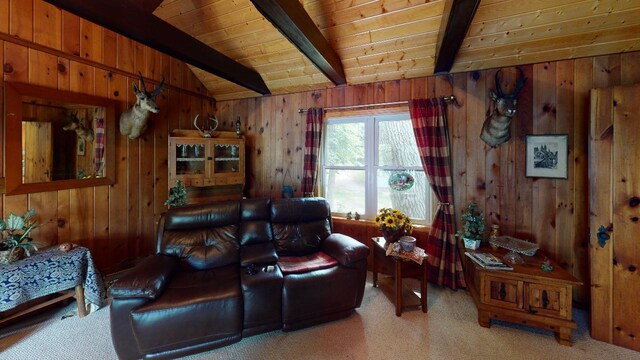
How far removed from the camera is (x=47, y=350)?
1.93 meters

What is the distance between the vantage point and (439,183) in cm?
296

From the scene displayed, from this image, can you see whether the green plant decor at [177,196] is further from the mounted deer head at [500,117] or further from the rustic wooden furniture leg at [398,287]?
the mounted deer head at [500,117]

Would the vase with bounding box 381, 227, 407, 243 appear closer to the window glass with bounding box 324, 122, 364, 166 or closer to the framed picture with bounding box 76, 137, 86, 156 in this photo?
the window glass with bounding box 324, 122, 364, 166

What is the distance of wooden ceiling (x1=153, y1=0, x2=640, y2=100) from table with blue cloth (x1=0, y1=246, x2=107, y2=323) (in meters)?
2.77

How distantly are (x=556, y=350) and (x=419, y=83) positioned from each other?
282 centimetres

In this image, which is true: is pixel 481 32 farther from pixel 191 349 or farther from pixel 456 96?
pixel 191 349

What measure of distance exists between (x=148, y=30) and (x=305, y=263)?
246 centimetres

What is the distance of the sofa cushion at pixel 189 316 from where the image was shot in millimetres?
1722

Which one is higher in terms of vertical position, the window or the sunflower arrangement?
the window

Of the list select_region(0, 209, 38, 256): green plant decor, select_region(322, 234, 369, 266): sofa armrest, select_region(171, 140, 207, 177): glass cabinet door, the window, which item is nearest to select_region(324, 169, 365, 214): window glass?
the window

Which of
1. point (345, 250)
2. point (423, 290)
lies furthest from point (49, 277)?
point (423, 290)

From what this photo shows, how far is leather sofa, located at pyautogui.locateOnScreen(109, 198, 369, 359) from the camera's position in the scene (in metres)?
1.75

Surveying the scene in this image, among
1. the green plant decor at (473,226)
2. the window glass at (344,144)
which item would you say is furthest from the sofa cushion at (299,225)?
the green plant decor at (473,226)

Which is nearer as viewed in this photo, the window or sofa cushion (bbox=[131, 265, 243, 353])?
sofa cushion (bbox=[131, 265, 243, 353])
